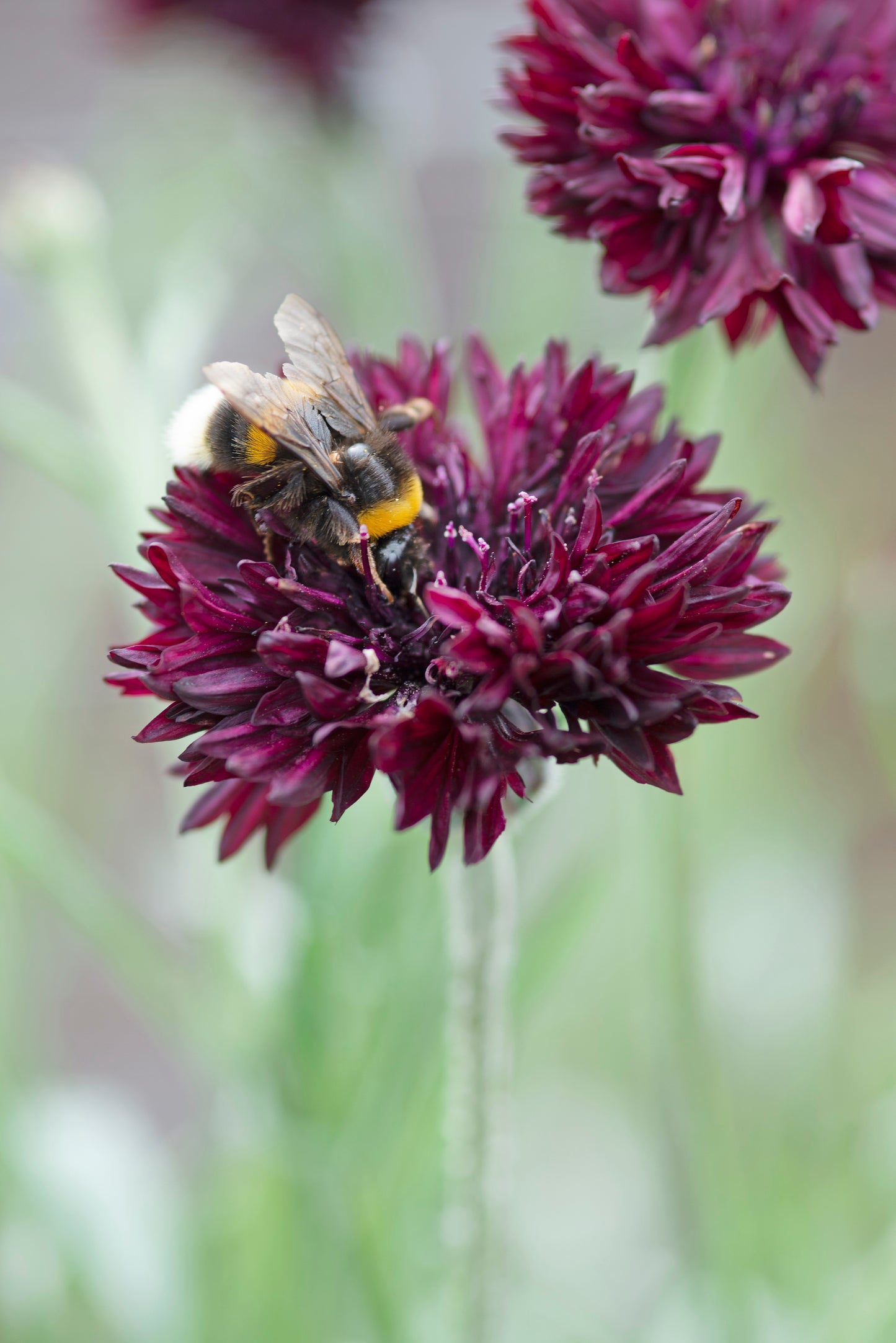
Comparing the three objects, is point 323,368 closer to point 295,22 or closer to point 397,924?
point 397,924

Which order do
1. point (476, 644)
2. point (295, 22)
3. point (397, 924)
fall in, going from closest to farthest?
point (476, 644)
point (397, 924)
point (295, 22)

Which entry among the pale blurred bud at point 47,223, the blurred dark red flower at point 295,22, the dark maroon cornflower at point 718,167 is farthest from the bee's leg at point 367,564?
the blurred dark red flower at point 295,22

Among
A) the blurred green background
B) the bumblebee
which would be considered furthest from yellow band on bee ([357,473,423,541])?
the blurred green background

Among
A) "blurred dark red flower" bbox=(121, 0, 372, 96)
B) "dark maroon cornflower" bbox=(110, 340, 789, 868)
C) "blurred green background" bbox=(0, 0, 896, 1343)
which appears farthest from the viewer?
"blurred dark red flower" bbox=(121, 0, 372, 96)

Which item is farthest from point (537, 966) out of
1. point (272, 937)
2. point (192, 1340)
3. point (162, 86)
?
point (162, 86)

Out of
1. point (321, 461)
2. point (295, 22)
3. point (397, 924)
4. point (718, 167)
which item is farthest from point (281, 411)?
point (295, 22)

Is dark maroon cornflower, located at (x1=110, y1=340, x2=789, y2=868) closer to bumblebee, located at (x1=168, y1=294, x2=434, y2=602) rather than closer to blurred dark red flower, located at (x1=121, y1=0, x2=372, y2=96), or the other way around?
→ bumblebee, located at (x1=168, y1=294, x2=434, y2=602)

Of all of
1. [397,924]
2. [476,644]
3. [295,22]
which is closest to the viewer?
[476,644]
